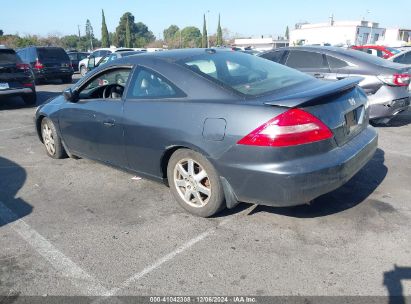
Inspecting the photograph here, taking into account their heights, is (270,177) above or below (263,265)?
above

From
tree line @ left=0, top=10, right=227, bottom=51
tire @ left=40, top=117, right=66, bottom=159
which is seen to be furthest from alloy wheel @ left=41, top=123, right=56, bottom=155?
tree line @ left=0, top=10, right=227, bottom=51

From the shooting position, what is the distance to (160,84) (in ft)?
12.2

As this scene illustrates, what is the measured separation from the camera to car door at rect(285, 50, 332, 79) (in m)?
6.90

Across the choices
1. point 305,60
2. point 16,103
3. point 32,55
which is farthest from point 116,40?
point 305,60

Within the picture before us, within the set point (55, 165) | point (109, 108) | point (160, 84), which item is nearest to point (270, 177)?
point (160, 84)

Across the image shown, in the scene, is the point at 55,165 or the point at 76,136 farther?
the point at 55,165

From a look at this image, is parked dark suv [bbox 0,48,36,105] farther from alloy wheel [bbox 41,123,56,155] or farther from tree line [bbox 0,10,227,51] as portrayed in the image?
tree line [bbox 0,10,227,51]

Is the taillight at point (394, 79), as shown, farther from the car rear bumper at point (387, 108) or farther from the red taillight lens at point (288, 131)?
the red taillight lens at point (288, 131)

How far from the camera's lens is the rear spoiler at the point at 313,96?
2.94m

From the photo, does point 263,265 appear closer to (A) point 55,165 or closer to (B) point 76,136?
(B) point 76,136

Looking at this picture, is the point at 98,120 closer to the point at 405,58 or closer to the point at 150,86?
the point at 150,86

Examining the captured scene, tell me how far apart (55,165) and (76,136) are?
0.88 m

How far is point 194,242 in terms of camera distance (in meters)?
3.21

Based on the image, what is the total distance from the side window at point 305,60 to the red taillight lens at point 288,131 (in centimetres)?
441
